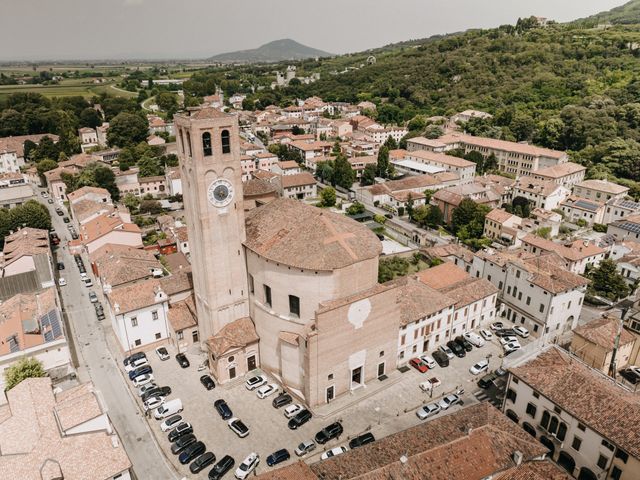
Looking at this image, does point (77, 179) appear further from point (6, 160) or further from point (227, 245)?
point (227, 245)

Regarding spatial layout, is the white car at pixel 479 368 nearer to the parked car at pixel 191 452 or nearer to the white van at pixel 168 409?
the parked car at pixel 191 452

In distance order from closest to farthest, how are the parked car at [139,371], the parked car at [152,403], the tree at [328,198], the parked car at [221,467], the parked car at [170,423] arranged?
1. the parked car at [221,467]
2. the parked car at [170,423]
3. the parked car at [152,403]
4. the parked car at [139,371]
5. the tree at [328,198]

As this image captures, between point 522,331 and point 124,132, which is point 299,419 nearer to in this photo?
point 522,331

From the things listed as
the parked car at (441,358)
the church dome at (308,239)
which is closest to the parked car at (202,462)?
the church dome at (308,239)

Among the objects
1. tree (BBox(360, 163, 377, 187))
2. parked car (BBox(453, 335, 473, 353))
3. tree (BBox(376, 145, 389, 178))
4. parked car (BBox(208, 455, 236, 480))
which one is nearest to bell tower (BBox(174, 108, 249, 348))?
parked car (BBox(208, 455, 236, 480))

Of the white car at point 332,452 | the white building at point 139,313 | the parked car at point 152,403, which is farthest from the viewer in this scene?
the white building at point 139,313

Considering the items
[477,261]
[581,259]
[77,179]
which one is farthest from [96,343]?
[581,259]

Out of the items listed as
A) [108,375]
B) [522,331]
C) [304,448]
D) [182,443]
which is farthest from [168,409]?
[522,331]
